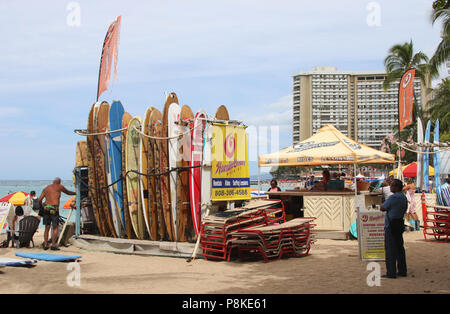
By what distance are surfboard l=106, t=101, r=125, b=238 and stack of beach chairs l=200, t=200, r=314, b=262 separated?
8.51 feet

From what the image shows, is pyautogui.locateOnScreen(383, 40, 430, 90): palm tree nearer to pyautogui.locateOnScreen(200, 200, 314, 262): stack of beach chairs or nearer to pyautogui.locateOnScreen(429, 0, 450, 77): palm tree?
pyautogui.locateOnScreen(429, 0, 450, 77): palm tree

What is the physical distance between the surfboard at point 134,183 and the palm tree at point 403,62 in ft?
94.8

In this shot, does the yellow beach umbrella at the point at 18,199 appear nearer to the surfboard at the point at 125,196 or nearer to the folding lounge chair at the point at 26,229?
the folding lounge chair at the point at 26,229

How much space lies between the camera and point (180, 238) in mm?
9312

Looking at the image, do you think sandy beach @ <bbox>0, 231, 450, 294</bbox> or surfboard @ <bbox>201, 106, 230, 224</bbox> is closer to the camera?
sandy beach @ <bbox>0, 231, 450, 294</bbox>

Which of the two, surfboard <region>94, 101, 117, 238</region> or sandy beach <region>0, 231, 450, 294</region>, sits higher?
surfboard <region>94, 101, 117, 238</region>

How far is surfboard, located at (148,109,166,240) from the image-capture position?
31.3 feet

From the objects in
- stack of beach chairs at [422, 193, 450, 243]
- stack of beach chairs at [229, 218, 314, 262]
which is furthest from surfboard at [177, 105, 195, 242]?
stack of beach chairs at [422, 193, 450, 243]

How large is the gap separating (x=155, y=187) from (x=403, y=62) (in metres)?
30.4

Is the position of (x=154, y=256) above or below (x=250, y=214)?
below

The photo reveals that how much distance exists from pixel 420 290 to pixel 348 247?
4.14m

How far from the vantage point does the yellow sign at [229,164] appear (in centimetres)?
907
